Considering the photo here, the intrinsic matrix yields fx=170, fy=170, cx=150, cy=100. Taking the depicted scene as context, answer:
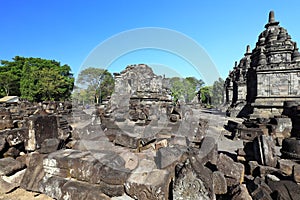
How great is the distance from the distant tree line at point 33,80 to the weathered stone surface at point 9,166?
35.5m

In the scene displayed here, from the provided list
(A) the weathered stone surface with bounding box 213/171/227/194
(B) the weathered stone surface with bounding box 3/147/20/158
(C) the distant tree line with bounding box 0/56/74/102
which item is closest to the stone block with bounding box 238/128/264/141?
(A) the weathered stone surface with bounding box 213/171/227/194

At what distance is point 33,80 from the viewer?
33594mm

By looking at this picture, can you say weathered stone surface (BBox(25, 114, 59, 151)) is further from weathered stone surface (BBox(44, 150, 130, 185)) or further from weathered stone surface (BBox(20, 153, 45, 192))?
weathered stone surface (BBox(44, 150, 130, 185))

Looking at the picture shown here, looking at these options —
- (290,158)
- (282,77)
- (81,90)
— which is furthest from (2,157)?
(81,90)

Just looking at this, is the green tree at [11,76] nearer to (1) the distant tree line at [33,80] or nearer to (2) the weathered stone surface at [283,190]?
(1) the distant tree line at [33,80]

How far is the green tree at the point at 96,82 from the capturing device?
1943 inches

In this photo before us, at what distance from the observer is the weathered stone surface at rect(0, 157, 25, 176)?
3.49m

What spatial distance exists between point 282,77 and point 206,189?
52.2ft

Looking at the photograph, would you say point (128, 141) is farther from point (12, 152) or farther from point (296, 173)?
point (296, 173)

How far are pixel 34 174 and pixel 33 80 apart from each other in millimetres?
36872

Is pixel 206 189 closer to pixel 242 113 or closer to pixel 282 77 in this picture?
pixel 282 77

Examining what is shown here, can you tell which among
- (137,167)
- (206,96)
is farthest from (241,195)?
(206,96)

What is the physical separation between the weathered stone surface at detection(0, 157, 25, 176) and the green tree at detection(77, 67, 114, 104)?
4601 cm

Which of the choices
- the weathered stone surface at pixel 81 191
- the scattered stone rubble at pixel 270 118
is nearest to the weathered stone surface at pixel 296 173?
the scattered stone rubble at pixel 270 118
